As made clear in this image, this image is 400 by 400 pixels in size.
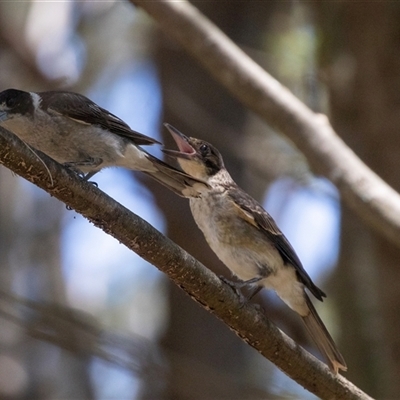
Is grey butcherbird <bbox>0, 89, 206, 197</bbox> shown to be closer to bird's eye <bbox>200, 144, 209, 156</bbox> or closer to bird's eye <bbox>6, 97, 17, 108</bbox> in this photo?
bird's eye <bbox>6, 97, 17, 108</bbox>

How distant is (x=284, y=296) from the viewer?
4.34 m

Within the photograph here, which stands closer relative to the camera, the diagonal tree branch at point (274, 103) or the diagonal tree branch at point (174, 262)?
the diagonal tree branch at point (174, 262)

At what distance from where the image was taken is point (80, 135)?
13.3ft

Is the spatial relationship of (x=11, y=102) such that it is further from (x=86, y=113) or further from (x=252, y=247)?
(x=252, y=247)

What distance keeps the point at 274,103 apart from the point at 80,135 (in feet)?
4.23

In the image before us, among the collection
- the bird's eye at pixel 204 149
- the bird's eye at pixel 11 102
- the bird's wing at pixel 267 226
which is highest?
the bird's eye at pixel 204 149

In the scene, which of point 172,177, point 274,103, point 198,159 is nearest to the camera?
point 172,177

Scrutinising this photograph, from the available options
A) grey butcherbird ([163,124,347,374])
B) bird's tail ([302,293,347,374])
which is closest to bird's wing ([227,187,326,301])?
grey butcherbird ([163,124,347,374])

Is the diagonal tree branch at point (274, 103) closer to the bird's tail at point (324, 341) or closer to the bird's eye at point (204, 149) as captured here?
the bird's eye at point (204, 149)

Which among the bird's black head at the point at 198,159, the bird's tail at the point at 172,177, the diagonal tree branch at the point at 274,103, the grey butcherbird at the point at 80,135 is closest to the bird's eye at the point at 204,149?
the bird's black head at the point at 198,159

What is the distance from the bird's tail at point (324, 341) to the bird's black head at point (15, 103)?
1.92m

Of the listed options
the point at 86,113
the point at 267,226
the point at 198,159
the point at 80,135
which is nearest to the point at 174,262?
the point at 80,135

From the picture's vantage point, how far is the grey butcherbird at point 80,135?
3945mm

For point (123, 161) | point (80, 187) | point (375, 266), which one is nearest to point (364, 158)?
point (375, 266)
